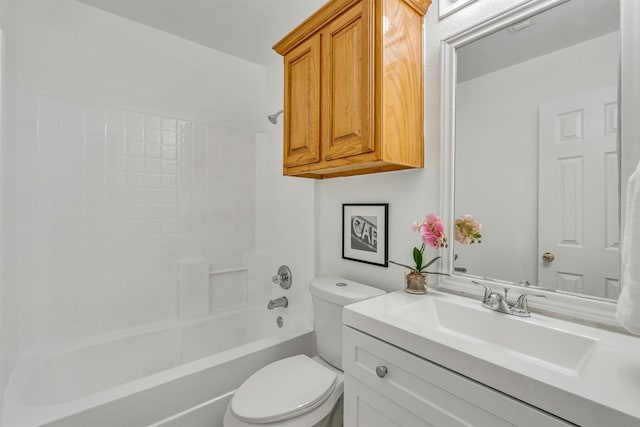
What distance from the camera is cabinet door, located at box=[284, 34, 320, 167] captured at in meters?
1.35

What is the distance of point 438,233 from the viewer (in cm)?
112

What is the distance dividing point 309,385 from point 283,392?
0.37ft

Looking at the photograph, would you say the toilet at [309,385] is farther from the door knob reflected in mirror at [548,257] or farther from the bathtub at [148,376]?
the door knob reflected in mirror at [548,257]

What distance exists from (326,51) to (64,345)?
7.16 feet

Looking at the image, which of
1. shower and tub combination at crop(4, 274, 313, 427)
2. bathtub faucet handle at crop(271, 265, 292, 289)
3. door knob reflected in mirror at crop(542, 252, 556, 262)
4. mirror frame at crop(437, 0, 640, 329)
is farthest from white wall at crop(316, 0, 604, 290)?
shower and tub combination at crop(4, 274, 313, 427)

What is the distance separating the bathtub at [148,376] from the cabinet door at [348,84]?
1146 mm

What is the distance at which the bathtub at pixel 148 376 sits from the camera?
112 centimetres

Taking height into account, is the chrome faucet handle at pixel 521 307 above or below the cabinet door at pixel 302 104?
below

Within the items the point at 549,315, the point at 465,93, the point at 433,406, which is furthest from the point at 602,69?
the point at 433,406

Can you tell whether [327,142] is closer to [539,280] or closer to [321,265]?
[321,265]

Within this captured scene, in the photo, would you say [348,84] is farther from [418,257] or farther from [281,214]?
[281,214]

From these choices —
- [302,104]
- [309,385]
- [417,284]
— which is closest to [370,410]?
[309,385]

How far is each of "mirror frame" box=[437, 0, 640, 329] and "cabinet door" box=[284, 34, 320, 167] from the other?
566mm

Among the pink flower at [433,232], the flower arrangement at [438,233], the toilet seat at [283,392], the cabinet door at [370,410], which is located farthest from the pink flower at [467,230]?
the toilet seat at [283,392]
